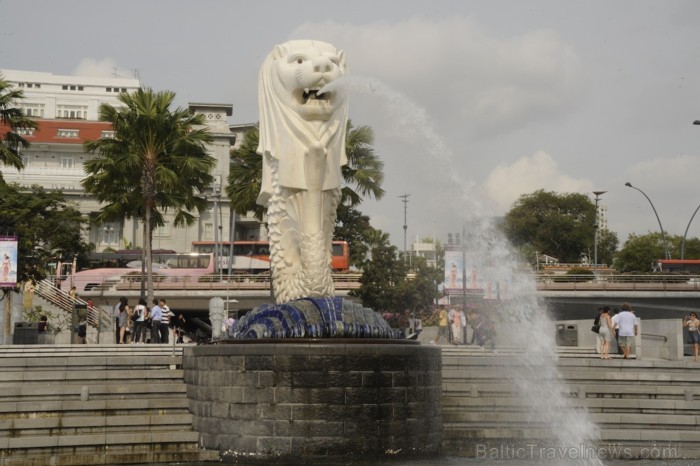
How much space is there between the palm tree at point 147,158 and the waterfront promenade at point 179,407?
594 inches

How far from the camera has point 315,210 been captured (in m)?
21.0

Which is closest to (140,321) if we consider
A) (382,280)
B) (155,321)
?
(155,321)

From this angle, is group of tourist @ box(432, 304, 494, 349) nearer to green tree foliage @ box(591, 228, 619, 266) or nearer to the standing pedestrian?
the standing pedestrian

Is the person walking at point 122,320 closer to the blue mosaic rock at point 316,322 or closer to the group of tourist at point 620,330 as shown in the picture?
the blue mosaic rock at point 316,322

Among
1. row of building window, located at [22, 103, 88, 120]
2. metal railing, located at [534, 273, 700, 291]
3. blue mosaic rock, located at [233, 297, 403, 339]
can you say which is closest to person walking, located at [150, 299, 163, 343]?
blue mosaic rock, located at [233, 297, 403, 339]

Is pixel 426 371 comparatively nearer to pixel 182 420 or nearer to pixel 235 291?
pixel 182 420

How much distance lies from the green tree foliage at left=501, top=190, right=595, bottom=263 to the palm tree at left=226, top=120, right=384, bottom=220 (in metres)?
52.8

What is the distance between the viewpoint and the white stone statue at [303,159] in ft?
67.9

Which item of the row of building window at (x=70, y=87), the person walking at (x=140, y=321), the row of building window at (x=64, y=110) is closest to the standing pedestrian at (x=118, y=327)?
the person walking at (x=140, y=321)

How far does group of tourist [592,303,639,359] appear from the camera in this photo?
926 inches

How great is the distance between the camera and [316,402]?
51.7 ft

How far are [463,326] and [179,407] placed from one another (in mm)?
11949

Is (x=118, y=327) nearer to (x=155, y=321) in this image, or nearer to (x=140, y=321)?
(x=140, y=321)

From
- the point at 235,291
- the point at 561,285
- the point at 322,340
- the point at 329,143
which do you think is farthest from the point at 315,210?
the point at 561,285
